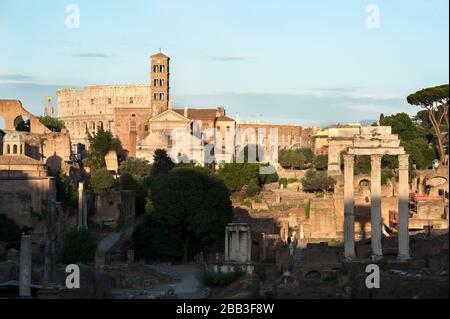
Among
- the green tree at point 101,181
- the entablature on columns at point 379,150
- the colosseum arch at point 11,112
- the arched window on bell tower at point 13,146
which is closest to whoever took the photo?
the entablature on columns at point 379,150

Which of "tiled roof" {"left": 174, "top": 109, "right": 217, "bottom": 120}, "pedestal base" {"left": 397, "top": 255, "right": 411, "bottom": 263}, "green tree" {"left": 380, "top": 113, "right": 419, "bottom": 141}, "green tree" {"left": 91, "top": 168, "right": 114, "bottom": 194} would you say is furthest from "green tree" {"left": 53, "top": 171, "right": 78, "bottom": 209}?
"tiled roof" {"left": 174, "top": 109, "right": 217, "bottom": 120}

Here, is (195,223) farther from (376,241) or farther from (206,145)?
(206,145)

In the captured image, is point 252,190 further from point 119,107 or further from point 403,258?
point 119,107

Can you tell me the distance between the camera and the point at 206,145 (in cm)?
9125

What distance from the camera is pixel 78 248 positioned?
5366 cm

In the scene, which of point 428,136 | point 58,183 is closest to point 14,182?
point 58,183

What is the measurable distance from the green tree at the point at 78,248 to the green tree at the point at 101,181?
15.5 meters

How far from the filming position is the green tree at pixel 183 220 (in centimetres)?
5747

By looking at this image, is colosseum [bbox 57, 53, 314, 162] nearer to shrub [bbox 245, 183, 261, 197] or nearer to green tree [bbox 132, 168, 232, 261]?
shrub [bbox 245, 183, 261, 197]

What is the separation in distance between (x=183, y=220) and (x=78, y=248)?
233 inches

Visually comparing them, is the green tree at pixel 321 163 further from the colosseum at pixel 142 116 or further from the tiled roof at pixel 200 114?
the tiled roof at pixel 200 114

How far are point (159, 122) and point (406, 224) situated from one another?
4790 cm

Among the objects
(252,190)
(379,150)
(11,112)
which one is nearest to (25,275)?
(379,150)

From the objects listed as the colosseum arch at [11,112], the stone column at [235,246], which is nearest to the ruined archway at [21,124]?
the colosseum arch at [11,112]
